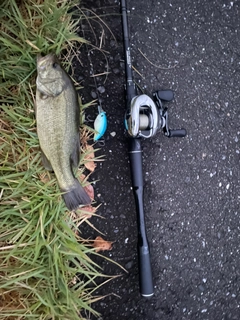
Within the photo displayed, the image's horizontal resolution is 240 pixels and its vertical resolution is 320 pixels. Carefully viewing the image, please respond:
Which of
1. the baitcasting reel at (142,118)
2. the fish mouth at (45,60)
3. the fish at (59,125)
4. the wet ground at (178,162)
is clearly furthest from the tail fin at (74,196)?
the fish mouth at (45,60)

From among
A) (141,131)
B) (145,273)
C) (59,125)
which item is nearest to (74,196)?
(59,125)

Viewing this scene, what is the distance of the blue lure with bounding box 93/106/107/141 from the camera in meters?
2.21

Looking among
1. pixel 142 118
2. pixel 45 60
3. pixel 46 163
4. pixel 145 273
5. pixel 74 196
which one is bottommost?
pixel 145 273

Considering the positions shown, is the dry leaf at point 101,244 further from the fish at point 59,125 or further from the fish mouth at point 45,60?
the fish mouth at point 45,60

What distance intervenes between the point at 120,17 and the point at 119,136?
0.66m

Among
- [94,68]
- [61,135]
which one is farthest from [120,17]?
[61,135]

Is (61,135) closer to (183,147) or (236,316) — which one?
(183,147)

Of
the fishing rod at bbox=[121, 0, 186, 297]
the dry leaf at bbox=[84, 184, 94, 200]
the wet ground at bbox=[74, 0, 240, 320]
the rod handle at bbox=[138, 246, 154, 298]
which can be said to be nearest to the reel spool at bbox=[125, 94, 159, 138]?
the fishing rod at bbox=[121, 0, 186, 297]

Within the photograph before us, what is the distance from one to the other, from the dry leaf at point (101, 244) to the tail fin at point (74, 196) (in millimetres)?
306

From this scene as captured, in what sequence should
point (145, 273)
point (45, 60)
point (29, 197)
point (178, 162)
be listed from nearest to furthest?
point (45, 60) → point (29, 197) → point (145, 273) → point (178, 162)

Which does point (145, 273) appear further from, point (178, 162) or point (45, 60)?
Answer: point (45, 60)

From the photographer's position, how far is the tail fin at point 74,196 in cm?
205

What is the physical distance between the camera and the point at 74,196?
2057 millimetres

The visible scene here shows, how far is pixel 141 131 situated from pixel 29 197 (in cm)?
64
